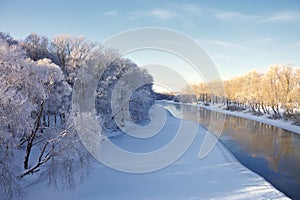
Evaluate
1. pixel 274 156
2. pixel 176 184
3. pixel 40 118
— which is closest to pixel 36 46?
pixel 40 118

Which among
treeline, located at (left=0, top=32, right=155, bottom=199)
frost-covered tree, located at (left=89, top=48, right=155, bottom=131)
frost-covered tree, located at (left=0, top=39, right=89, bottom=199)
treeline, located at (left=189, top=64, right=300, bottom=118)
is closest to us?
frost-covered tree, located at (left=0, top=39, right=89, bottom=199)

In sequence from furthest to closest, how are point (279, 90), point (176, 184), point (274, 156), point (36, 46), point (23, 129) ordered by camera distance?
point (279, 90), point (36, 46), point (274, 156), point (176, 184), point (23, 129)

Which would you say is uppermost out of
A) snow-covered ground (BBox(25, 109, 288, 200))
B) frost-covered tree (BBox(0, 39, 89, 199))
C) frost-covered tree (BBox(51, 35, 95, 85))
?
frost-covered tree (BBox(51, 35, 95, 85))

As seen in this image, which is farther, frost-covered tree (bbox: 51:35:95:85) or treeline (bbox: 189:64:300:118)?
treeline (bbox: 189:64:300:118)

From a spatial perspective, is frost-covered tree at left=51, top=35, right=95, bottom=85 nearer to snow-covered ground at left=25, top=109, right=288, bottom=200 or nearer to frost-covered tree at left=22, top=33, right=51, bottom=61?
frost-covered tree at left=22, top=33, right=51, bottom=61

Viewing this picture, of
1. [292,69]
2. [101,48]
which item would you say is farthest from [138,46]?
[292,69]

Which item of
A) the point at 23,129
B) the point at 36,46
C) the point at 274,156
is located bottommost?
the point at 274,156

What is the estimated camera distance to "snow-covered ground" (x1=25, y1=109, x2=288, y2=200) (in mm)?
7895

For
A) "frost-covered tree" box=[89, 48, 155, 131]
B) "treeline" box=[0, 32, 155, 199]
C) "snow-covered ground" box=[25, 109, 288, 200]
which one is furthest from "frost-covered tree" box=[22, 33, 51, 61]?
"snow-covered ground" box=[25, 109, 288, 200]

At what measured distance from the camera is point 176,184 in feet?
29.3

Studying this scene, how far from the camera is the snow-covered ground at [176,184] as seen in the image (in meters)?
7.89

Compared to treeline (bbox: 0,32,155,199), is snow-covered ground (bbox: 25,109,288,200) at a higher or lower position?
lower

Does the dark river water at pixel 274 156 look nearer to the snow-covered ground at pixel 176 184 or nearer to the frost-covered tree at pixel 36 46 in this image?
the snow-covered ground at pixel 176 184

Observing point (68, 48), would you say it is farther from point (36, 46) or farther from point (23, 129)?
point (23, 129)
